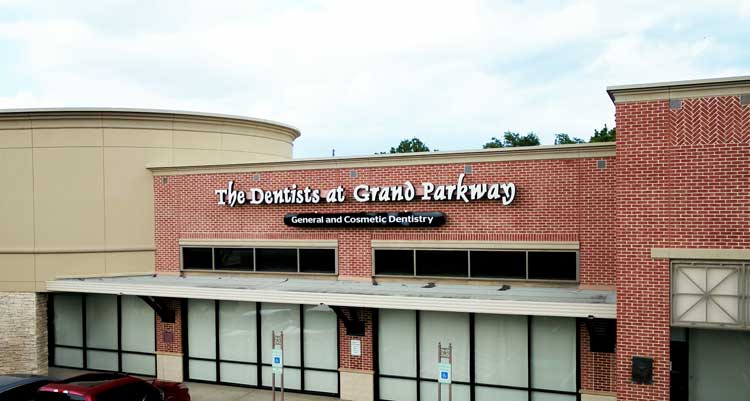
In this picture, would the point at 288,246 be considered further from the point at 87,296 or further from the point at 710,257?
the point at 710,257

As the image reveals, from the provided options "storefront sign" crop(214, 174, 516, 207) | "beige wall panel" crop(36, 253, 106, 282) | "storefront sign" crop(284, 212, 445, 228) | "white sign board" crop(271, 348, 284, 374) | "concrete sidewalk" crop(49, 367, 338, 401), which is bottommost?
"concrete sidewalk" crop(49, 367, 338, 401)

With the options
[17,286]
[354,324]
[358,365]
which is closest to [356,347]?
[358,365]

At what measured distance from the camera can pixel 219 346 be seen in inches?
757

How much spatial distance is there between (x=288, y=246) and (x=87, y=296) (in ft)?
26.0

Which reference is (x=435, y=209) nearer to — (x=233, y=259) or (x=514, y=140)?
(x=233, y=259)

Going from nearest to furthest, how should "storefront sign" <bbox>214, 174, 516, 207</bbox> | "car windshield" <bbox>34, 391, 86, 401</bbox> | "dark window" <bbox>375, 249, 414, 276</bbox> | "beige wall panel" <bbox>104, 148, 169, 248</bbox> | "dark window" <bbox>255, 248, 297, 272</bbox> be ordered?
1. "car windshield" <bbox>34, 391, 86, 401</bbox>
2. "storefront sign" <bbox>214, 174, 516, 207</bbox>
3. "dark window" <bbox>375, 249, 414, 276</bbox>
4. "dark window" <bbox>255, 248, 297, 272</bbox>
5. "beige wall panel" <bbox>104, 148, 169, 248</bbox>

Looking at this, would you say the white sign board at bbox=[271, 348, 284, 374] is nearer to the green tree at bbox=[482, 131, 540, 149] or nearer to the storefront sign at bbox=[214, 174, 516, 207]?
the storefront sign at bbox=[214, 174, 516, 207]

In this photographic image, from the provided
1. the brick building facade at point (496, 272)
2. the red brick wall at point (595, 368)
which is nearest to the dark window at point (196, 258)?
the brick building facade at point (496, 272)

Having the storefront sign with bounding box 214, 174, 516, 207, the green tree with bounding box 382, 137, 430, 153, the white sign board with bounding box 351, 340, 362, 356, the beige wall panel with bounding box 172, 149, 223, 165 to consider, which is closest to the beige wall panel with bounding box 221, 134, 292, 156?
the beige wall panel with bounding box 172, 149, 223, 165

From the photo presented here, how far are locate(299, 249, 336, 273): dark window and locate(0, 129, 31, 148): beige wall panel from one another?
9.94m

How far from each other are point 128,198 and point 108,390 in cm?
878

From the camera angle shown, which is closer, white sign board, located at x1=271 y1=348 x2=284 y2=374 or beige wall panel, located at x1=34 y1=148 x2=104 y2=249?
white sign board, located at x1=271 y1=348 x2=284 y2=374

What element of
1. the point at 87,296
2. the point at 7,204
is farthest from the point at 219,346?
the point at 7,204

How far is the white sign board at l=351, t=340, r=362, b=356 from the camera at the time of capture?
17.1m
